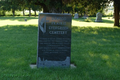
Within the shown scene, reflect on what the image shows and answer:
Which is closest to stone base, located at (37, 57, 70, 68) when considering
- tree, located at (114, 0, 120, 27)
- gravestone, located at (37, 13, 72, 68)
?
gravestone, located at (37, 13, 72, 68)

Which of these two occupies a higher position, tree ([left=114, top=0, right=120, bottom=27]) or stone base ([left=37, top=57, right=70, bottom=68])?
tree ([left=114, top=0, right=120, bottom=27])

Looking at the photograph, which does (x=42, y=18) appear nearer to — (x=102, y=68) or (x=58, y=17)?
(x=58, y=17)

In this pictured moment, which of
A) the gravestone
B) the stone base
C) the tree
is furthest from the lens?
the tree

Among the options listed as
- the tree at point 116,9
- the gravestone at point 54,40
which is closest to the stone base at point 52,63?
the gravestone at point 54,40

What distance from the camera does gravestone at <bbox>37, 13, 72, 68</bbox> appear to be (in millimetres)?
4750

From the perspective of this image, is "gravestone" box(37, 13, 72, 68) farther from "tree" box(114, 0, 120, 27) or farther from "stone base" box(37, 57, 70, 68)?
"tree" box(114, 0, 120, 27)

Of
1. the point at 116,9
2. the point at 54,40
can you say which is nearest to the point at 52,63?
the point at 54,40

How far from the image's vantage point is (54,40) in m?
4.88

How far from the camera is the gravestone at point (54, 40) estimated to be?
187 inches

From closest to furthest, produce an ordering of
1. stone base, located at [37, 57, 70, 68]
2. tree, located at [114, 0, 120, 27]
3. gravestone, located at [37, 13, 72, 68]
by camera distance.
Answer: gravestone, located at [37, 13, 72, 68] → stone base, located at [37, 57, 70, 68] → tree, located at [114, 0, 120, 27]

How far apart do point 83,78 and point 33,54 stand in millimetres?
2886

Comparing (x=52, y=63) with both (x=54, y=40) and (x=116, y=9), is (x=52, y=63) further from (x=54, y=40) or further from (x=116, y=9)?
(x=116, y=9)

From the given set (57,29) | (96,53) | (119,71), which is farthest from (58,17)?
(96,53)

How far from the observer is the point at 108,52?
23.3 feet
